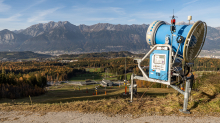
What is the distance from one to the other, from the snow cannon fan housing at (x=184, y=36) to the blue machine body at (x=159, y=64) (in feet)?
2.74

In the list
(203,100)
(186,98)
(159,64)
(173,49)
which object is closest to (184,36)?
(173,49)

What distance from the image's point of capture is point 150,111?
10.8m

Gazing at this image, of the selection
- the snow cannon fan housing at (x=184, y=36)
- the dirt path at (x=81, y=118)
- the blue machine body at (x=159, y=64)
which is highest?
the snow cannon fan housing at (x=184, y=36)

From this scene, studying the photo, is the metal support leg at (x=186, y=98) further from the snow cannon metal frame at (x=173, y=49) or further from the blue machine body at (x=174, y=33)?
the blue machine body at (x=174, y=33)

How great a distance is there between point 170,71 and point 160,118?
3.24 metres

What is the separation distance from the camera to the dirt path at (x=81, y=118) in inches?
371

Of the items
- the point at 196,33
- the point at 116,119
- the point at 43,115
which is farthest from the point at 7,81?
the point at 196,33

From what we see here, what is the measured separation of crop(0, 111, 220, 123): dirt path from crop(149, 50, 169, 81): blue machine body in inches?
116

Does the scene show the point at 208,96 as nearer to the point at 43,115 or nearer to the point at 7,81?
the point at 43,115

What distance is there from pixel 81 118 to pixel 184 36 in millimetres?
8917

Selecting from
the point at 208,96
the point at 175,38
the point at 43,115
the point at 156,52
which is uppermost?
the point at 175,38

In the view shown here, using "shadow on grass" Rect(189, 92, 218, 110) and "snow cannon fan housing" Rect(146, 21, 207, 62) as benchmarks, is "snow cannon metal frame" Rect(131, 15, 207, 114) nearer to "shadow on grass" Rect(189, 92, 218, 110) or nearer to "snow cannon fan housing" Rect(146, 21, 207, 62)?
"snow cannon fan housing" Rect(146, 21, 207, 62)

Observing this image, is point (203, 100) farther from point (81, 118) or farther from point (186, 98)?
point (81, 118)

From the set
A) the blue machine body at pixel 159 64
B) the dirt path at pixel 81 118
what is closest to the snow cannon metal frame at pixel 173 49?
the blue machine body at pixel 159 64
